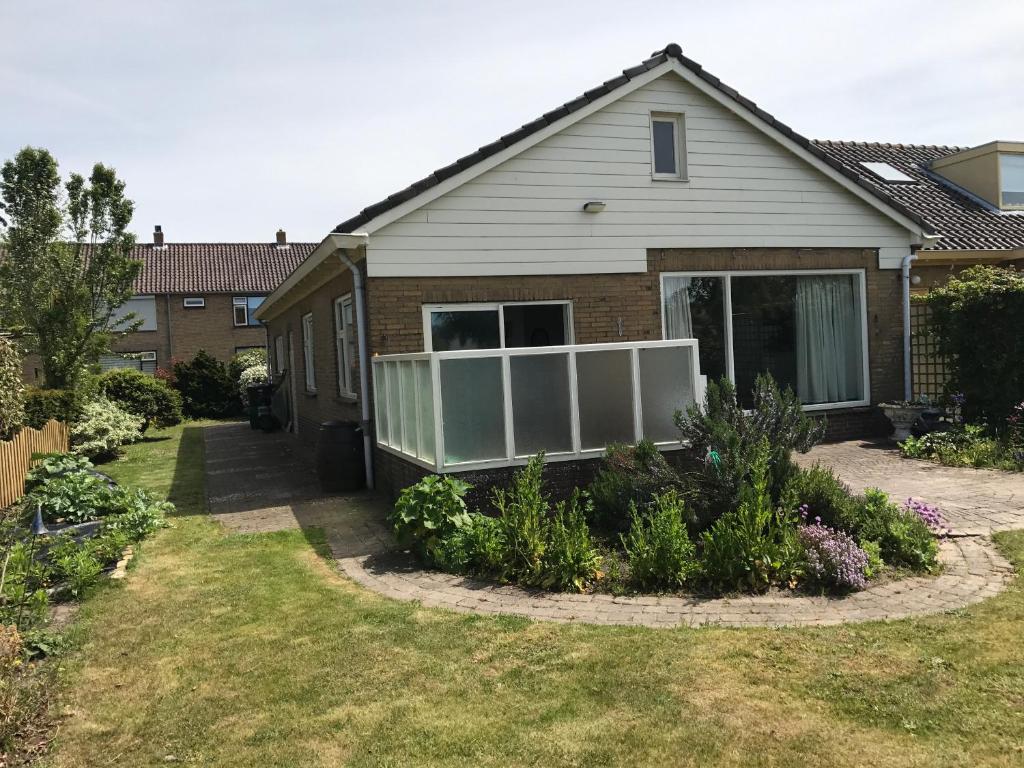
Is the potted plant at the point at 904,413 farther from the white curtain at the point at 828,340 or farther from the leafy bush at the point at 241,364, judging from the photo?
the leafy bush at the point at 241,364

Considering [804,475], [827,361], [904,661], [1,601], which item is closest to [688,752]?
[904,661]

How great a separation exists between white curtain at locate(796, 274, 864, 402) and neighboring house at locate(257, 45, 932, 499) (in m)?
0.03

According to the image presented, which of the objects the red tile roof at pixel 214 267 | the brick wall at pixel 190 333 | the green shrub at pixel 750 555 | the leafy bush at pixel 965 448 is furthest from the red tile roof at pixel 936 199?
the brick wall at pixel 190 333

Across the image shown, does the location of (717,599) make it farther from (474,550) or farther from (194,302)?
(194,302)

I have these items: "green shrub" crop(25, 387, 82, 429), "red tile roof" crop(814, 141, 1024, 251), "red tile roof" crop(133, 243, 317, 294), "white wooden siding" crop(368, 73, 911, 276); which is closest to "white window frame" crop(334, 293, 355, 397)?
"white wooden siding" crop(368, 73, 911, 276)

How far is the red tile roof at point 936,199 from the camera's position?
1638 centimetres

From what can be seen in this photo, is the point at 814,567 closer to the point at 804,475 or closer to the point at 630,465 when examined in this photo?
the point at 804,475

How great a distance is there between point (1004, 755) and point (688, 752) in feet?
4.42

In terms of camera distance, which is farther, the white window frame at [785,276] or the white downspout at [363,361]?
the white window frame at [785,276]

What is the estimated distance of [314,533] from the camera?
838 centimetres

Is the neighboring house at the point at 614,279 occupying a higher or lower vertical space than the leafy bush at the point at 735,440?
higher

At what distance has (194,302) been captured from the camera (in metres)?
41.0

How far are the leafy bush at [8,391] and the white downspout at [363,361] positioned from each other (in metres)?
6.13

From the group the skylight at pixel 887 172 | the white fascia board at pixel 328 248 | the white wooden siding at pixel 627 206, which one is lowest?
the white fascia board at pixel 328 248
